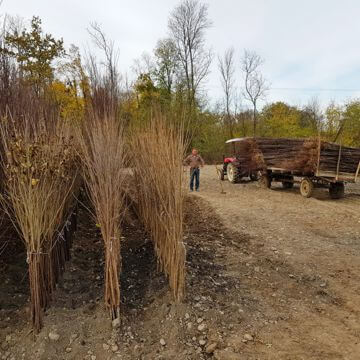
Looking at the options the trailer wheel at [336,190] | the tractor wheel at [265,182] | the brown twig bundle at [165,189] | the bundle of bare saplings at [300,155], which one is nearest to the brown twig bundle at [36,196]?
the brown twig bundle at [165,189]

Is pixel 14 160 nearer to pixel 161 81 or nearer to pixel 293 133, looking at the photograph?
pixel 161 81

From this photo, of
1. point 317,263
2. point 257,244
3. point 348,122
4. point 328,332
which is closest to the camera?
point 328,332

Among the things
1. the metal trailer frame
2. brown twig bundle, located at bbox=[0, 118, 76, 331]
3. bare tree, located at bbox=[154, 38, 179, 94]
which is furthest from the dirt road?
bare tree, located at bbox=[154, 38, 179, 94]

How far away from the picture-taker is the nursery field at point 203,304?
1.95 m

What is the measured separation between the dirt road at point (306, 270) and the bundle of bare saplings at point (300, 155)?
912 mm

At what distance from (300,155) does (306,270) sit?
190 inches

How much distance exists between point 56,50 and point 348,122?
547 inches

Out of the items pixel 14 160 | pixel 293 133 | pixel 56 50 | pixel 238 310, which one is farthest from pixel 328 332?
pixel 293 133

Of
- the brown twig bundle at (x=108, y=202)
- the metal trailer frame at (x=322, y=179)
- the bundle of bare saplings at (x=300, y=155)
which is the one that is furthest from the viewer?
the bundle of bare saplings at (x=300, y=155)

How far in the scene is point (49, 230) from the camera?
7.07 ft

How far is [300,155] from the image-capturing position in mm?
7434

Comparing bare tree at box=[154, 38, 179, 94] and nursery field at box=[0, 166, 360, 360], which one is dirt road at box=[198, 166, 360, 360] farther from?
bare tree at box=[154, 38, 179, 94]

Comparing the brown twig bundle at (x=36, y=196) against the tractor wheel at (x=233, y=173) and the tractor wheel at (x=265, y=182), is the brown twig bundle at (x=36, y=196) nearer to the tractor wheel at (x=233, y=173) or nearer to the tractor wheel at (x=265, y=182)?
the tractor wheel at (x=265, y=182)

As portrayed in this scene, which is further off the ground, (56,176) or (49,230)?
(56,176)
